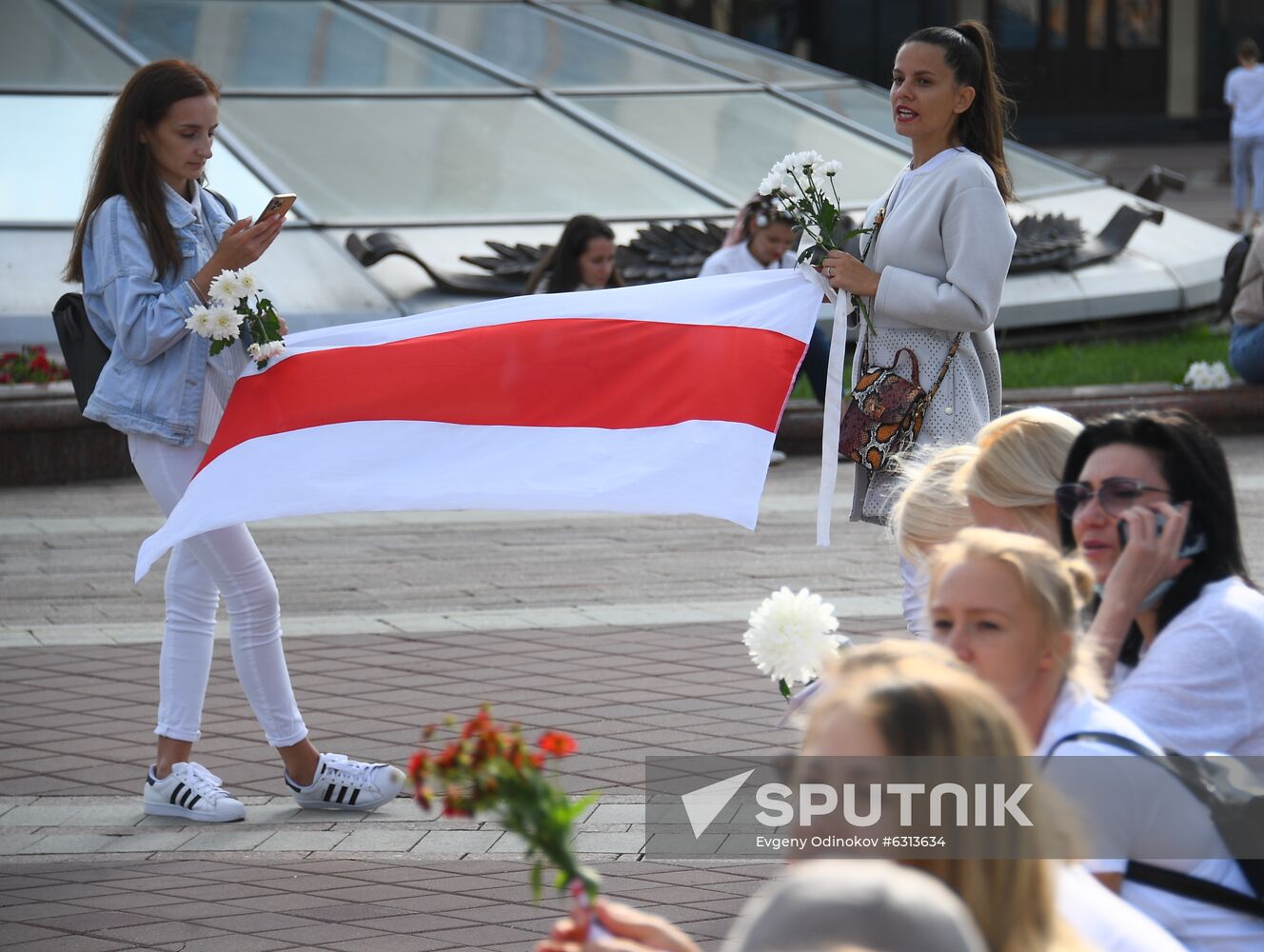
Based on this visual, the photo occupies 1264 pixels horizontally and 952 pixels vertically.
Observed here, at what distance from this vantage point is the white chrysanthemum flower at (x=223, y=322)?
504cm

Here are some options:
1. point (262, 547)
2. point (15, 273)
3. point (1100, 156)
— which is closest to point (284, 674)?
point (262, 547)

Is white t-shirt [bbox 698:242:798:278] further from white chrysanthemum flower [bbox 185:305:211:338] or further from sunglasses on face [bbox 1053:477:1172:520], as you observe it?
sunglasses on face [bbox 1053:477:1172:520]

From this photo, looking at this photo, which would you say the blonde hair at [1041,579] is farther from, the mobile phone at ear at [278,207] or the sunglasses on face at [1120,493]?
the mobile phone at ear at [278,207]

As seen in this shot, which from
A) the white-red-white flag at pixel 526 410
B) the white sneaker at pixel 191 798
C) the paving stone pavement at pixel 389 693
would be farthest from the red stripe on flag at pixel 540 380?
the paving stone pavement at pixel 389 693

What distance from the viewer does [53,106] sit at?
1570 centimetres

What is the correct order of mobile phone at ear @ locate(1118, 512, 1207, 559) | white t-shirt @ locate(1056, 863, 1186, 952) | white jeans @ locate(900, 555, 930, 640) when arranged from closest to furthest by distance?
white t-shirt @ locate(1056, 863, 1186, 952), mobile phone at ear @ locate(1118, 512, 1207, 559), white jeans @ locate(900, 555, 930, 640)

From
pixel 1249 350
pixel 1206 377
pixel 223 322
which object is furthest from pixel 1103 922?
pixel 1206 377

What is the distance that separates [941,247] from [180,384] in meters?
2.10

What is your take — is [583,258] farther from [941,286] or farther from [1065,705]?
[1065,705]

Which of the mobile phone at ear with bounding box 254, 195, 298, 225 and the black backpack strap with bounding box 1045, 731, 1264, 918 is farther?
the mobile phone at ear with bounding box 254, 195, 298, 225

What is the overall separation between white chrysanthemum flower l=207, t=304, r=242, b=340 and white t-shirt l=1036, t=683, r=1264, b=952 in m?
3.01

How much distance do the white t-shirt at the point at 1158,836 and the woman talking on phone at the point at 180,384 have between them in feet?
10.0

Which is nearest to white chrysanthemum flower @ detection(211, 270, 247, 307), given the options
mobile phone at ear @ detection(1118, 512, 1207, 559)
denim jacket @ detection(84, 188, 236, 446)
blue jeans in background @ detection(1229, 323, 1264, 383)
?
denim jacket @ detection(84, 188, 236, 446)

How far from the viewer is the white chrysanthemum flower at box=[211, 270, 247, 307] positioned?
5.05 meters
